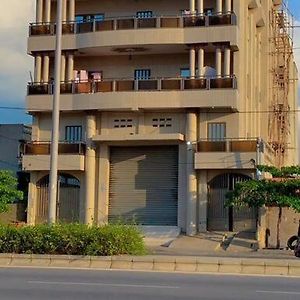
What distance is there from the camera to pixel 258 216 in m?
30.7

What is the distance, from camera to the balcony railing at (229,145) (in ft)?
103

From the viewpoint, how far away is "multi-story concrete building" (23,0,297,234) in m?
32.2

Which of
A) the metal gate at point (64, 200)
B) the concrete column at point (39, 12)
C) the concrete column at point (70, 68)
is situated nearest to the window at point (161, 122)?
the concrete column at point (70, 68)

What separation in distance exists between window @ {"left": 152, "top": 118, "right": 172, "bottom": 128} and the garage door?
1148mm

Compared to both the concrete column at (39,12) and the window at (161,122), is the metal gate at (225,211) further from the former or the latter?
the concrete column at (39,12)

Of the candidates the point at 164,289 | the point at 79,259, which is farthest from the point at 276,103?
the point at 164,289

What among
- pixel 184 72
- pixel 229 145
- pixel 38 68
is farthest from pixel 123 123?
pixel 229 145

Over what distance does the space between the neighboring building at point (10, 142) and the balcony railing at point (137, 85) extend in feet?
23.0

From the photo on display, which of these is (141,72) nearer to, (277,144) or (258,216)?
(258,216)

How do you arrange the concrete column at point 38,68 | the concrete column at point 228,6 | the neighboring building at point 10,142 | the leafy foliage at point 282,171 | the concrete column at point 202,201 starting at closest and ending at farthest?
the leafy foliage at point 282,171 → the concrete column at point 202,201 → the concrete column at point 228,6 → the concrete column at point 38,68 → the neighboring building at point 10,142

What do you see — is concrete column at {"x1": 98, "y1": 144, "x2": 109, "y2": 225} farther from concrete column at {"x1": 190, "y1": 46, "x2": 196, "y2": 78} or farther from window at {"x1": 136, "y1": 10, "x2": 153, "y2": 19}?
window at {"x1": 136, "y1": 10, "x2": 153, "y2": 19}

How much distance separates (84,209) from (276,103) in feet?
61.0

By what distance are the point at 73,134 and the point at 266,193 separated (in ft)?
38.3

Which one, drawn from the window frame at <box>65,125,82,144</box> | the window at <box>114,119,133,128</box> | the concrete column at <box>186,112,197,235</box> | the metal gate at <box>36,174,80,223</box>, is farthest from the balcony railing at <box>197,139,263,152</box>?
the metal gate at <box>36,174,80,223</box>
